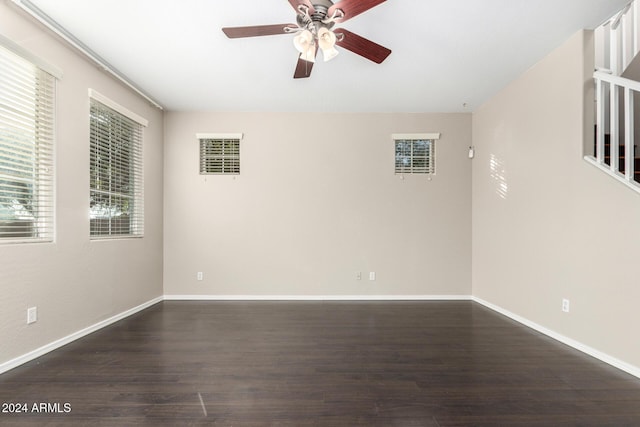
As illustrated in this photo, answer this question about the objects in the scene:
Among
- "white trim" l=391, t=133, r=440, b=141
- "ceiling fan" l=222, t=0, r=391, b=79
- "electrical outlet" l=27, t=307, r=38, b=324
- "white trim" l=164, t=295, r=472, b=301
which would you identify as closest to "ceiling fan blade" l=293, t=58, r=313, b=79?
"ceiling fan" l=222, t=0, r=391, b=79

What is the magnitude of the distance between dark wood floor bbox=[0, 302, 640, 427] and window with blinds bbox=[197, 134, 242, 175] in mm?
2202

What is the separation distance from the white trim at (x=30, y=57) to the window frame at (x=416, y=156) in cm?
389

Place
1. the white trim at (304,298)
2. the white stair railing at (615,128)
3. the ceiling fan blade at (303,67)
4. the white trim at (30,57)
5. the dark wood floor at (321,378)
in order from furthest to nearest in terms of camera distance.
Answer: the white trim at (304,298) < the ceiling fan blade at (303,67) < the white stair railing at (615,128) < the white trim at (30,57) < the dark wood floor at (321,378)

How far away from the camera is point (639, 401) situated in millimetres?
1950

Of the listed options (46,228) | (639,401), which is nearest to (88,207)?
(46,228)

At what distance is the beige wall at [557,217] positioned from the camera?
2.44 metres

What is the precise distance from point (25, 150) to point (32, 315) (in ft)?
4.33

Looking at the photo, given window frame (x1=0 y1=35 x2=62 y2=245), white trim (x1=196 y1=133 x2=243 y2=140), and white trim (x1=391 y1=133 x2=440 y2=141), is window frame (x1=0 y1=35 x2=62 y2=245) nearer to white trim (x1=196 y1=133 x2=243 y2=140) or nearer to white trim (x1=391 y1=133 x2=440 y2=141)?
white trim (x1=196 y1=133 x2=243 y2=140)

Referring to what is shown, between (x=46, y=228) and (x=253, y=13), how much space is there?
98.4 inches

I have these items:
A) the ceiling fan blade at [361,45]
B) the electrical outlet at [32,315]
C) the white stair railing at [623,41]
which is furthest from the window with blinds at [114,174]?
the white stair railing at [623,41]

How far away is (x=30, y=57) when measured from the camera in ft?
8.13

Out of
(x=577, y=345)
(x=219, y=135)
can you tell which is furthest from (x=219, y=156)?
(x=577, y=345)

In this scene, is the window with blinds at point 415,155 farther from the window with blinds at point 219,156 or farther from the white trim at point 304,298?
the window with blinds at point 219,156

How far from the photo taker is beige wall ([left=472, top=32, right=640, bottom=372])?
8.01ft
